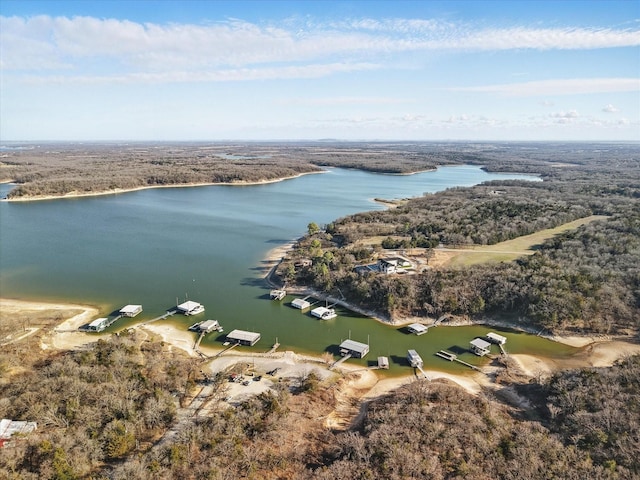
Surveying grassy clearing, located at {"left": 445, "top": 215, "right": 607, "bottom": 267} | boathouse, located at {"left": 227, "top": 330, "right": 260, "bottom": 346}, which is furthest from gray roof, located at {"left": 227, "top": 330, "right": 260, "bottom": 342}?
grassy clearing, located at {"left": 445, "top": 215, "right": 607, "bottom": 267}

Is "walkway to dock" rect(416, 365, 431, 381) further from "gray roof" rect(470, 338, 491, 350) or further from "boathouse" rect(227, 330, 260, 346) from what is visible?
"boathouse" rect(227, 330, 260, 346)

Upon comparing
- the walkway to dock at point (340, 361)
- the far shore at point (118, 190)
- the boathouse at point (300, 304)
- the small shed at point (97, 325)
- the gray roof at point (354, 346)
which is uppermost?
the far shore at point (118, 190)

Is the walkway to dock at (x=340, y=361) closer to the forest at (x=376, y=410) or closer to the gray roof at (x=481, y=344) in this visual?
the forest at (x=376, y=410)

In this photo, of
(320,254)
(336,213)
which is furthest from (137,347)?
(336,213)

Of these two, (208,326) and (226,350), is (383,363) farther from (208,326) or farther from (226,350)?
(208,326)

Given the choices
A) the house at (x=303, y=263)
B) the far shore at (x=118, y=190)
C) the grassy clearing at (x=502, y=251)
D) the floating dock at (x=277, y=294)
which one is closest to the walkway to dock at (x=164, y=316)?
the floating dock at (x=277, y=294)

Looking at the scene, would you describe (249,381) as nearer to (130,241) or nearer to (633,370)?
(633,370)
